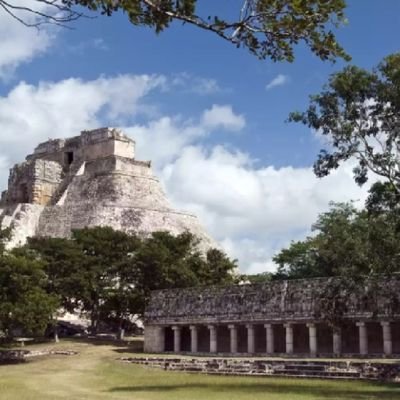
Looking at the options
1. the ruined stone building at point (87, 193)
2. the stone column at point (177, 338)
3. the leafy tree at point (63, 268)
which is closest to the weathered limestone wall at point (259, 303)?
the stone column at point (177, 338)

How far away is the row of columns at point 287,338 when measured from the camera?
25969mm

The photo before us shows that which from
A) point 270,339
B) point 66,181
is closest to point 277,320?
point 270,339

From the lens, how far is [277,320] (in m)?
29.5

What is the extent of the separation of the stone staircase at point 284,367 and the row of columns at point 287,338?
4.66ft

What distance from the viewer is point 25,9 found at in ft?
18.6

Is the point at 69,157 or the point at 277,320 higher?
the point at 69,157

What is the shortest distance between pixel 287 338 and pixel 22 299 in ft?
38.5

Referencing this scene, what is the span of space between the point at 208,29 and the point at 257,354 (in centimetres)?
2501

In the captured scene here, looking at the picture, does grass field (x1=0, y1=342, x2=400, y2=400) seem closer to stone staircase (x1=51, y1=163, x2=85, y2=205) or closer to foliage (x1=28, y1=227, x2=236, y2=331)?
foliage (x1=28, y1=227, x2=236, y2=331)

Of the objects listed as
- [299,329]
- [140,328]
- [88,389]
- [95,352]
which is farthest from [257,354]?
[140,328]

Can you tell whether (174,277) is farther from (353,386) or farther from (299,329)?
(353,386)

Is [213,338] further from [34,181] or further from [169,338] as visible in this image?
[34,181]

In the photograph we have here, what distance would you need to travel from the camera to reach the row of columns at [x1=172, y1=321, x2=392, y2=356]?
2597 cm

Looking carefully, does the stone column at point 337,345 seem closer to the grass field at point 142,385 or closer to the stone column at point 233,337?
the stone column at point 233,337
